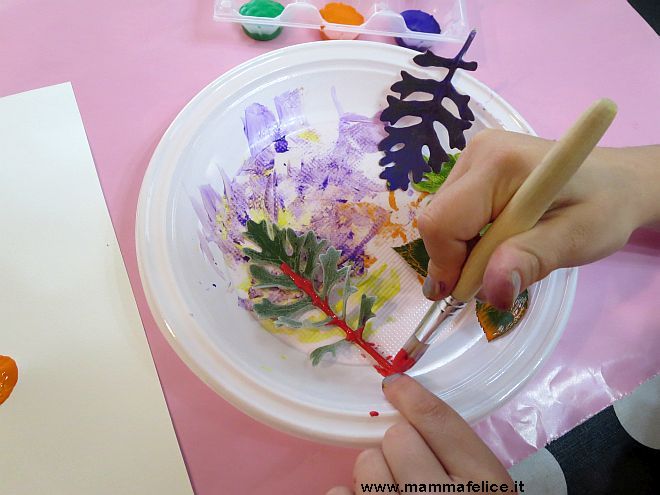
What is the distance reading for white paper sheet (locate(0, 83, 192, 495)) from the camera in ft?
1.36

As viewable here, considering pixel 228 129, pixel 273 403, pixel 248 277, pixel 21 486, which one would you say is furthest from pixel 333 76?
pixel 21 486

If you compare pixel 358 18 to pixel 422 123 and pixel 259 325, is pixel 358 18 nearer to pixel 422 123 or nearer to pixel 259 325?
pixel 422 123

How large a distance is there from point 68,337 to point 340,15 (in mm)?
502

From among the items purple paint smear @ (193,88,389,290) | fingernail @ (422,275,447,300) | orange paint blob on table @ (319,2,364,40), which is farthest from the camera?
orange paint blob on table @ (319,2,364,40)

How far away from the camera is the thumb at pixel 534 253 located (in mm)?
323

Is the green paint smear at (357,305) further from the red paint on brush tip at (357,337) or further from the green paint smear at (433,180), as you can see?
the green paint smear at (433,180)

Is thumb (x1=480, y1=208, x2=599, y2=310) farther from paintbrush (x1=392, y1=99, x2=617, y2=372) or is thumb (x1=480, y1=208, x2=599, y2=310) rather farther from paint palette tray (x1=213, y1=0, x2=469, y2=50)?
paint palette tray (x1=213, y1=0, x2=469, y2=50)

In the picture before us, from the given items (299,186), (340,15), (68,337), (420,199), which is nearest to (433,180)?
(420,199)

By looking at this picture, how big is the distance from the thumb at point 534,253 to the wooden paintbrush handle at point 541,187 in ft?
0.04

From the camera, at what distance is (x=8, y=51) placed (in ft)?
Result: 1.96

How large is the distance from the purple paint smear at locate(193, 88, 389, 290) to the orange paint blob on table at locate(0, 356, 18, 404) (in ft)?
0.66

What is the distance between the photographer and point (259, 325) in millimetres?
488

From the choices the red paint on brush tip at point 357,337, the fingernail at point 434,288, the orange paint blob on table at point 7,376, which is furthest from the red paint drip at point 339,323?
the orange paint blob on table at point 7,376

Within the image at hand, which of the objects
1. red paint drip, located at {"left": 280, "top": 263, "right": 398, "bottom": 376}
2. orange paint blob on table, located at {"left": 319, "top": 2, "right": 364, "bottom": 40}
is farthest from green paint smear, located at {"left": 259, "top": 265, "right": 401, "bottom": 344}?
orange paint blob on table, located at {"left": 319, "top": 2, "right": 364, "bottom": 40}
